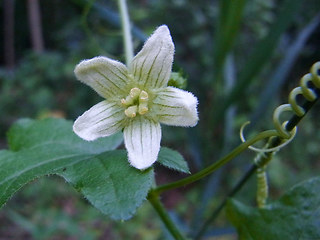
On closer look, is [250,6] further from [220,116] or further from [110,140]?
[110,140]

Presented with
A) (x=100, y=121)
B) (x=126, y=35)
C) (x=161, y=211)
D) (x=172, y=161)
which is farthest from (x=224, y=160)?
(x=126, y=35)

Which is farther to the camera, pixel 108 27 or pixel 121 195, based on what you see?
pixel 108 27

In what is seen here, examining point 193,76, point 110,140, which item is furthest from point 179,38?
point 110,140

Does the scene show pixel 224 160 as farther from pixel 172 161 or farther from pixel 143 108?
pixel 143 108

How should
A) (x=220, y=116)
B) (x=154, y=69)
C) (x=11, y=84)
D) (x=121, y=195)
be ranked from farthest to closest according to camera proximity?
(x=11, y=84) < (x=220, y=116) < (x=154, y=69) < (x=121, y=195)

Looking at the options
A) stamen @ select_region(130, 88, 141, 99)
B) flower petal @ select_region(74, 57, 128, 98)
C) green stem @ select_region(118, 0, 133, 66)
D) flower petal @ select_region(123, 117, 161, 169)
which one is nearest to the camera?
flower petal @ select_region(123, 117, 161, 169)

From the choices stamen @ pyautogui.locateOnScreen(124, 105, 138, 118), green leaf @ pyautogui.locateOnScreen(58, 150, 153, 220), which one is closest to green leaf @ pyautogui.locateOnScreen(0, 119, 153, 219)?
green leaf @ pyautogui.locateOnScreen(58, 150, 153, 220)

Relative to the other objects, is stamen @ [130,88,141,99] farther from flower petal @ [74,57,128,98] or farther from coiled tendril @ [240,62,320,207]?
coiled tendril @ [240,62,320,207]
